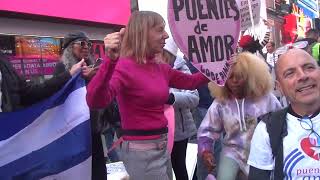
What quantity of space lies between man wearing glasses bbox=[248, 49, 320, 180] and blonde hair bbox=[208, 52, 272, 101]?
131 cm

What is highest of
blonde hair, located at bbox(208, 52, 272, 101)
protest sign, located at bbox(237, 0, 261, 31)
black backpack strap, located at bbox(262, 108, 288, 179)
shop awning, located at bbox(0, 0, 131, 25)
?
shop awning, located at bbox(0, 0, 131, 25)

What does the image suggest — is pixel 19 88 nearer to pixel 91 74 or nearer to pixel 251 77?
pixel 91 74

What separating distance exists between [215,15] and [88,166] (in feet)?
4.47

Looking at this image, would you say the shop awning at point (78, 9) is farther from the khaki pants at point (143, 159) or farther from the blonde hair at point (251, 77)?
the khaki pants at point (143, 159)

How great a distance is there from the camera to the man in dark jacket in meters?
3.21

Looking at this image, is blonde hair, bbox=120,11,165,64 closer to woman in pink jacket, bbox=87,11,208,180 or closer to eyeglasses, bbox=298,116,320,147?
woman in pink jacket, bbox=87,11,208,180

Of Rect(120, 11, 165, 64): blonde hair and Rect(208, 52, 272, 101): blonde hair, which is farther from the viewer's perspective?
Rect(208, 52, 272, 101): blonde hair

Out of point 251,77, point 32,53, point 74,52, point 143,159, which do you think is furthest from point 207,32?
point 32,53

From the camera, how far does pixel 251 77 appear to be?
3.78 meters

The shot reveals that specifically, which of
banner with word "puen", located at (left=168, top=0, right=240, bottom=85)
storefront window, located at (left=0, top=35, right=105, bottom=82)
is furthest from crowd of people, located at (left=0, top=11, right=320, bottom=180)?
storefront window, located at (left=0, top=35, right=105, bottom=82)

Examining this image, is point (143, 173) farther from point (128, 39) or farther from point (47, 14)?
point (47, 14)

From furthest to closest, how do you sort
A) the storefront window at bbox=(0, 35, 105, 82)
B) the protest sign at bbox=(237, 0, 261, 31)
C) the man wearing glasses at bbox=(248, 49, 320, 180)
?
the storefront window at bbox=(0, 35, 105, 82) < the protest sign at bbox=(237, 0, 261, 31) < the man wearing glasses at bbox=(248, 49, 320, 180)

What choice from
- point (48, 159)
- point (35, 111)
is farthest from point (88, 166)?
point (35, 111)

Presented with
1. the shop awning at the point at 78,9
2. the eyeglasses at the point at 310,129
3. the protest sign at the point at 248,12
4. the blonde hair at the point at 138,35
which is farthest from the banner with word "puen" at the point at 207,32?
the shop awning at the point at 78,9
